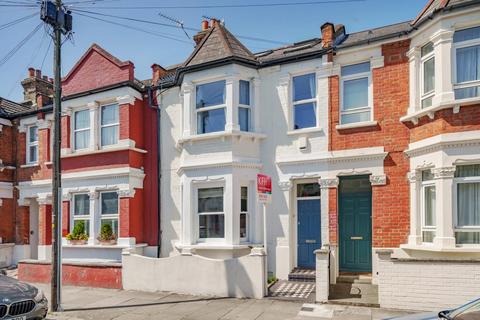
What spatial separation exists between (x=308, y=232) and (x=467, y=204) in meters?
4.16

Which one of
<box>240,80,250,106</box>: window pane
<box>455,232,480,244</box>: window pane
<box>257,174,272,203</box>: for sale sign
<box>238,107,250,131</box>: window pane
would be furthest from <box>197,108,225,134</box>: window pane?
<box>455,232,480,244</box>: window pane

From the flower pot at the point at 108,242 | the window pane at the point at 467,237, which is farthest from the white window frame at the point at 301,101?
the flower pot at the point at 108,242

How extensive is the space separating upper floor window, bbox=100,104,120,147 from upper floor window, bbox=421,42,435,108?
31.0ft

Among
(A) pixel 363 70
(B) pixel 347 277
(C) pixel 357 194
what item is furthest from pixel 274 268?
(A) pixel 363 70

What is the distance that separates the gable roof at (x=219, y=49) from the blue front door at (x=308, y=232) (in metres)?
4.70

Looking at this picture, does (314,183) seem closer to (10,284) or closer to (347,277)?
(347,277)

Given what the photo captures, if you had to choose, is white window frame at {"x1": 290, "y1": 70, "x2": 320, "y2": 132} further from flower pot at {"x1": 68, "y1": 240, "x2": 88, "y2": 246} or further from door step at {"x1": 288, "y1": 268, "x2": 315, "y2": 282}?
flower pot at {"x1": 68, "y1": 240, "x2": 88, "y2": 246}

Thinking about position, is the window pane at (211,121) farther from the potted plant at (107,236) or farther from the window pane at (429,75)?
the window pane at (429,75)

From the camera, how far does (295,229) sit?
11.2 metres

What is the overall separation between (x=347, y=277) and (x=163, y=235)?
6.03 meters

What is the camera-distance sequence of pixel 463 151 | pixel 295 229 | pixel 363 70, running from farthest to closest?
pixel 295 229
pixel 363 70
pixel 463 151

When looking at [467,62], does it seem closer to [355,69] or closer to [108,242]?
[355,69]

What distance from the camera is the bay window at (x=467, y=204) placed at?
841cm

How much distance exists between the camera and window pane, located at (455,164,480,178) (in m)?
8.45
